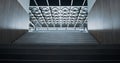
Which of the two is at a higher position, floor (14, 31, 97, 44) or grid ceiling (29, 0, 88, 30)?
grid ceiling (29, 0, 88, 30)

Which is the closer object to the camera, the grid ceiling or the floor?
the floor

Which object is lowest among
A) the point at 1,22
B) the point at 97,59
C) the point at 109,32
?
the point at 97,59

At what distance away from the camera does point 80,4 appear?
13211 mm

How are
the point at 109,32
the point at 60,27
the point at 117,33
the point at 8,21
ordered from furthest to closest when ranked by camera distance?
the point at 60,27 → the point at 8,21 → the point at 109,32 → the point at 117,33

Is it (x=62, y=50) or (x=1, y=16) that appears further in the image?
(x=1, y=16)

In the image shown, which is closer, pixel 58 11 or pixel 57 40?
pixel 57 40

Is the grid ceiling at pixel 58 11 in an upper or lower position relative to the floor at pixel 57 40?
upper

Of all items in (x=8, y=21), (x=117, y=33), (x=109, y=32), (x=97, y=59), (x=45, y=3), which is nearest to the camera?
(x=97, y=59)

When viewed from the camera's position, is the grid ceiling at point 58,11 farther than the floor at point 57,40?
Yes

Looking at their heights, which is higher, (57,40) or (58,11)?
(58,11)

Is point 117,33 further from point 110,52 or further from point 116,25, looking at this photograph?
point 110,52

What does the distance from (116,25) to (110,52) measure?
3.56ft

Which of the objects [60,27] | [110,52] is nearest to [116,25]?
[110,52]

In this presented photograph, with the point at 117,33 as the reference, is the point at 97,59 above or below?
below
